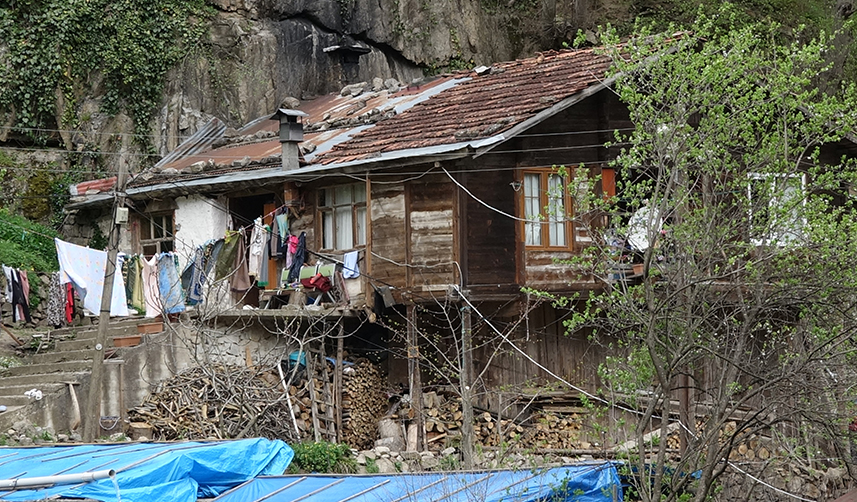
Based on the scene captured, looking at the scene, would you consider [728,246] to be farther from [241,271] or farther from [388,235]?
[241,271]

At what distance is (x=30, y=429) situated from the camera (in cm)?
1881

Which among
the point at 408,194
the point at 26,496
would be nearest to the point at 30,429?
the point at 26,496

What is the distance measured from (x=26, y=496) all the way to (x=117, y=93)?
1452 cm

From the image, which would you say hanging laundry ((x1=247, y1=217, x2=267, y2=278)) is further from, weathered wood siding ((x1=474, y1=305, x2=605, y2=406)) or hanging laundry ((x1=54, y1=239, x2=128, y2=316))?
weathered wood siding ((x1=474, y1=305, x2=605, y2=406))

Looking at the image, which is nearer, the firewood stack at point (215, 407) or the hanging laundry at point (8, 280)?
the firewood stack at point (215, 407)

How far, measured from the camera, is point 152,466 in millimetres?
14773

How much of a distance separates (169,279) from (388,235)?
15.6 ft

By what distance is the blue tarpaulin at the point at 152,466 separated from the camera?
14.4 m

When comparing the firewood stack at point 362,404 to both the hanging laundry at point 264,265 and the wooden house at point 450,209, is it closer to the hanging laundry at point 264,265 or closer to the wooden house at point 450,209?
the wooden house at point 450,209

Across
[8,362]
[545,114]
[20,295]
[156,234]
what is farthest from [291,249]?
[8,362]

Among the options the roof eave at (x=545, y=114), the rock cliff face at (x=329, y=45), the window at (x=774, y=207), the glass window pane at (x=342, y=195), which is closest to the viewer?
the window at (x=774, y=207)

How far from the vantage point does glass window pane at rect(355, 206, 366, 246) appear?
20484mm

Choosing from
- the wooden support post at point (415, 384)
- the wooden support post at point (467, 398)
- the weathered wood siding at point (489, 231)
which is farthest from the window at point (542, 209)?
the wooden support post at point (415, 384)

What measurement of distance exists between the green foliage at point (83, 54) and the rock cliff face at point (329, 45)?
27.6 inches
